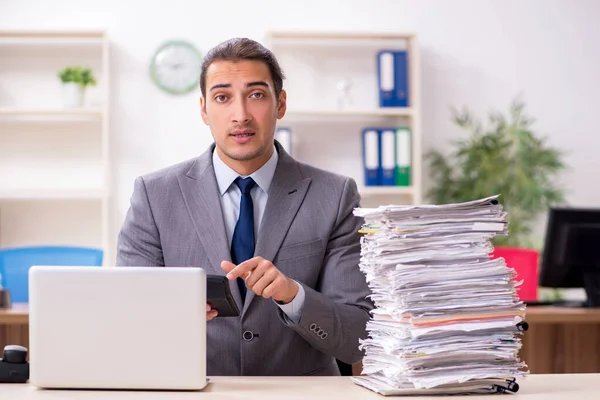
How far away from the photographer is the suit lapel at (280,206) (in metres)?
2.22

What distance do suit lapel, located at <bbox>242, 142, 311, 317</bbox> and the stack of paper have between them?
60 cm

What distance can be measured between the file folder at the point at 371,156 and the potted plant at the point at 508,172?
439 millimetres

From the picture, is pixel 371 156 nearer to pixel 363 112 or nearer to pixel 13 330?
pixel 363 112

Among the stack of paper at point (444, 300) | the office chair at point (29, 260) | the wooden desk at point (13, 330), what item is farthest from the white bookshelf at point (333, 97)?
the stack of paper at point (444, 300)

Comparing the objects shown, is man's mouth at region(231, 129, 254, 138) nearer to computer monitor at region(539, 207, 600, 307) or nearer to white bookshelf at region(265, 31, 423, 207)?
computer monitor at region(539, 207, 600, 307)

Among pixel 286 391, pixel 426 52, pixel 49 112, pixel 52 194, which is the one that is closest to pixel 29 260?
pixel 52 194

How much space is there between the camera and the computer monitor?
3.64 m

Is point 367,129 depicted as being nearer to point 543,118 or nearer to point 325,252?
point 543,118

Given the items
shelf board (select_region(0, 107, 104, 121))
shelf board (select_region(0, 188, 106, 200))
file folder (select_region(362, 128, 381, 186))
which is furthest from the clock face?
file folder (select_region(362, 128, 381, 186))

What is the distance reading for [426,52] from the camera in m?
5.48

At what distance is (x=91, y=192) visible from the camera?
5148mm

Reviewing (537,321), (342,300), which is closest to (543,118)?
(537,321)

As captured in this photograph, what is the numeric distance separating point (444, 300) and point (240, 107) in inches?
33.4

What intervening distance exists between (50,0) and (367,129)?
2.14m
